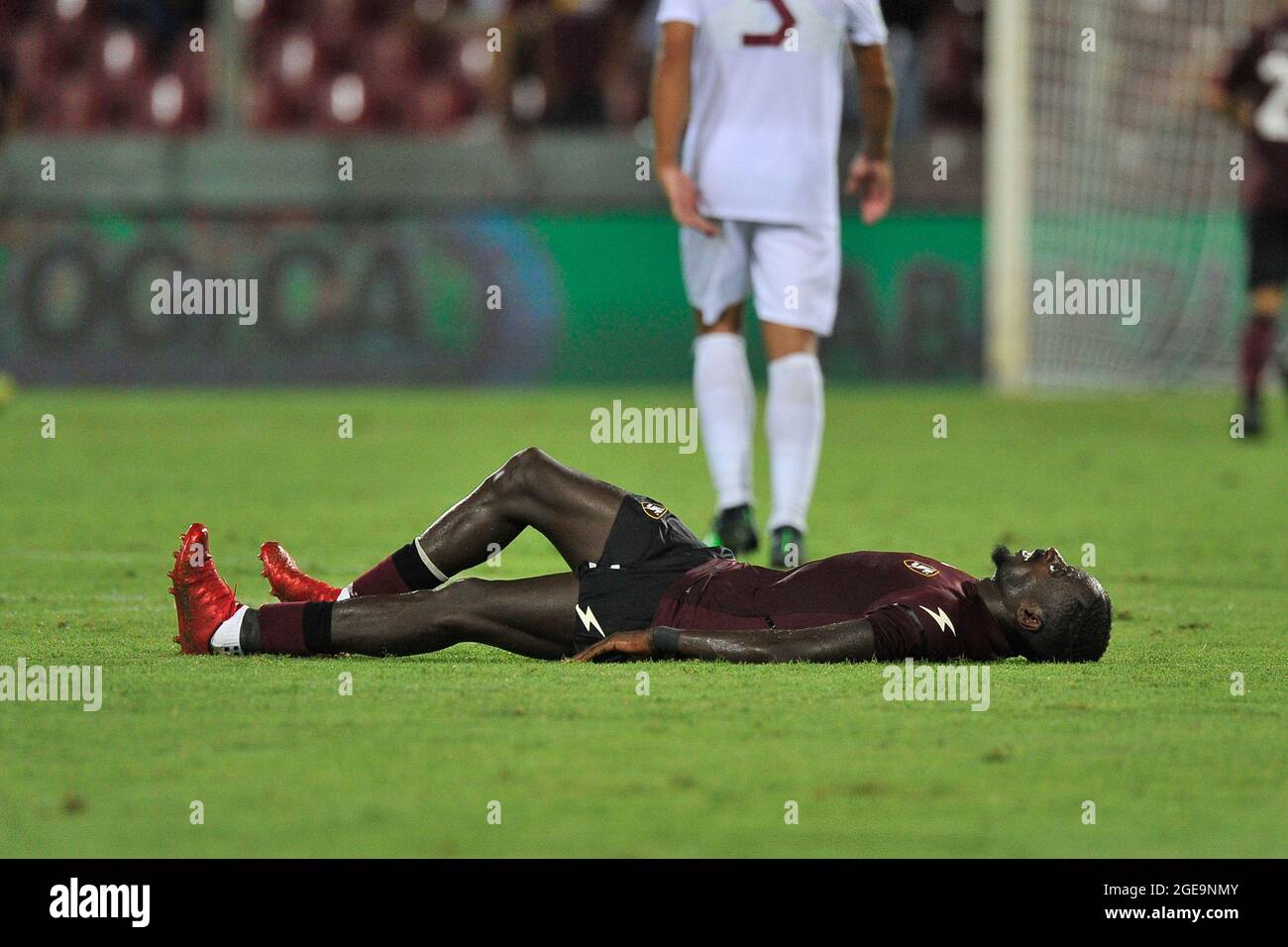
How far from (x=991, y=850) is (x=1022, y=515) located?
5.41 meters

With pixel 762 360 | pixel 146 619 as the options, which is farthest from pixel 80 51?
pixel 146 619

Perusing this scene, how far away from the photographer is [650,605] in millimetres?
4664

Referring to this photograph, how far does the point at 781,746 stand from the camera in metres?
3.91

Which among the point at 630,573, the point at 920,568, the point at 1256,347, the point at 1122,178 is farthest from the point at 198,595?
the point at 1122,178

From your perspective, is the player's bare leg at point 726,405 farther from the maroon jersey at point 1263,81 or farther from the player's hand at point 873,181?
the maroon jersey at point 1263,81

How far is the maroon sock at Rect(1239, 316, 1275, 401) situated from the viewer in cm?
1176

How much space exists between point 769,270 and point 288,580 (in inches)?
92.0

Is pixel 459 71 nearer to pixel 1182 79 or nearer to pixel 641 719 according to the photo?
pixel 1182 79

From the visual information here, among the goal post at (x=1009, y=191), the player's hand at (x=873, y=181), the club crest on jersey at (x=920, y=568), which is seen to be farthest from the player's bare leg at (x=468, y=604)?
the goal post at (x=1009, y=191)

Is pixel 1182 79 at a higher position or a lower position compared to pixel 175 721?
higher

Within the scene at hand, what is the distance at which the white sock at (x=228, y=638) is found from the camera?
15.8ft

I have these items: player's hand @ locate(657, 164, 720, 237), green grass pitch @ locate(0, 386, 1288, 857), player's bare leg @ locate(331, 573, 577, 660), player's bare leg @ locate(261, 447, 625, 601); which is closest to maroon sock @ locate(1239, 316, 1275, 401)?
green grass pitch @ locate(0, 386, 1288, 857)

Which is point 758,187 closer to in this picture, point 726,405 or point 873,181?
point 873,181

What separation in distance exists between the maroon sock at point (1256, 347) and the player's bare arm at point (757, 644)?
7.83 metres
